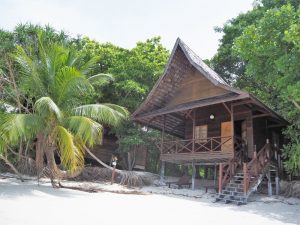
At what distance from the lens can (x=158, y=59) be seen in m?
19.6

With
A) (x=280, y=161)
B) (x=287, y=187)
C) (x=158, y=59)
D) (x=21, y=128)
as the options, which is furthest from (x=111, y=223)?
(x=158, y=59)

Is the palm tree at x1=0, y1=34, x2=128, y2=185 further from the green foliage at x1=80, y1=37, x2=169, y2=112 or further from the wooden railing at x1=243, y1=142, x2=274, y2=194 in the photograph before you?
the green foliage at x1=80, y1=37, x2=169, y2=112

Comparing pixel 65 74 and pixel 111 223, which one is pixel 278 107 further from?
pixel 111 223

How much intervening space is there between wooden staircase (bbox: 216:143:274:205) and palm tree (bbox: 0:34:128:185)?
4865 mm

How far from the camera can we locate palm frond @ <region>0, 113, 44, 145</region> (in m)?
9.84

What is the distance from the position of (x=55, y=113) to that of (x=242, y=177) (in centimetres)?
710

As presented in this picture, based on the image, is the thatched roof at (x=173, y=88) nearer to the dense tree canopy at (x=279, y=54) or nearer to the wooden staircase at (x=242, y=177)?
the dense tree canopy at (x=279, y=54)

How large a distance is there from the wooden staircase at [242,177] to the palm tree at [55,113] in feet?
16.0

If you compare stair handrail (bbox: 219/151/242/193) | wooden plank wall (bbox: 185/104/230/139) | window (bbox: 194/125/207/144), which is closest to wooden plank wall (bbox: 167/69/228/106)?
wooden plank wall (bbox: 185/104/230/139)

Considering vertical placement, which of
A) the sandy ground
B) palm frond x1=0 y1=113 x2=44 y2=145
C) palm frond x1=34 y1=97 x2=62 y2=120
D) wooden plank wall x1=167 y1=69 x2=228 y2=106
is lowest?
the sandy ground

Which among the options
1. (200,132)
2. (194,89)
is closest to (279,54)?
(194,89)

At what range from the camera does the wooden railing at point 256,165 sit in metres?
10.9

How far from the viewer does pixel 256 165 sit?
39.0 ft

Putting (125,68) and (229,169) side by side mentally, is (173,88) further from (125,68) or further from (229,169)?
(229,169)
